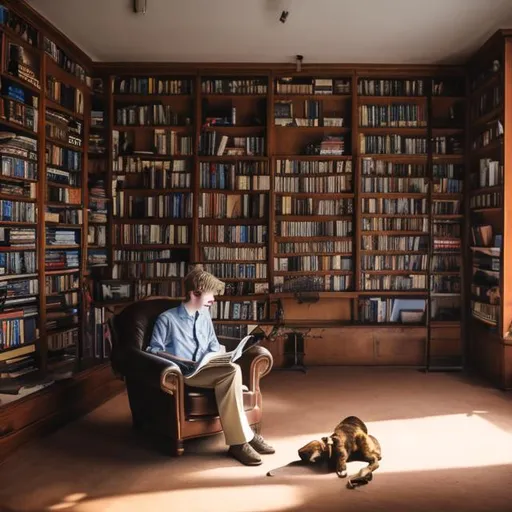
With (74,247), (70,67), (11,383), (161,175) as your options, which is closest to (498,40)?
(161,175)

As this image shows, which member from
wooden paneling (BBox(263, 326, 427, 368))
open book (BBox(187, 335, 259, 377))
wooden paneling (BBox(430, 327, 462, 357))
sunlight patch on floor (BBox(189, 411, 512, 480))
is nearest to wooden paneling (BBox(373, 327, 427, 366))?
wooden paneling (BBox(263, 326, 427, 368))

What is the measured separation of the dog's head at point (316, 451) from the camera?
3.71 metres

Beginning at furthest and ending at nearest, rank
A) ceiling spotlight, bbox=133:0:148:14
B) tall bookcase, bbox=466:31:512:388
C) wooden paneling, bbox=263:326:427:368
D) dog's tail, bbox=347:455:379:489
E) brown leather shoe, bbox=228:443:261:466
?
wooden paneling, bbox=263:326:427:368, tall bookcase, bbox=466:31:512:388, ceiling spotlight, bbox=133:0:148:14, brown leather shoe, bbox=228:443:261:466, dog's tail, bbox=347:455:379:489

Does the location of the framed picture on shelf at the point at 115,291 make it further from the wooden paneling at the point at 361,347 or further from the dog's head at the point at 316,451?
the dog's head at the point at 316,451

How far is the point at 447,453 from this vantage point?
3961 millimetres

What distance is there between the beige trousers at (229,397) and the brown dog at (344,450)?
383 millimetres

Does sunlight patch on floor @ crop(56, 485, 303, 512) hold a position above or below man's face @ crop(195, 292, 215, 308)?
below

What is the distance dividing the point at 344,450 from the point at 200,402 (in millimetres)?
927

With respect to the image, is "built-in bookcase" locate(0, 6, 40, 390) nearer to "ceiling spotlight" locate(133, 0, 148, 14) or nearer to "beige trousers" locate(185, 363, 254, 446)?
"ceiling spotlight" locate(133, 0, 148, 14)

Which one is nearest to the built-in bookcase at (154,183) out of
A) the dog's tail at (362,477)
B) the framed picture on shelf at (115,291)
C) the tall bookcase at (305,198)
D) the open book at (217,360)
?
the tall bookcase at (305,198)

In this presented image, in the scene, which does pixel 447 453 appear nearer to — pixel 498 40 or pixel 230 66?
pixel 498 40

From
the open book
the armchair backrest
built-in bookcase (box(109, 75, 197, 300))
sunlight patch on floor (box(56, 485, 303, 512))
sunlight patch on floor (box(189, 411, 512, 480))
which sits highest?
built-in bookcase (box(109, 75, 197, 300))

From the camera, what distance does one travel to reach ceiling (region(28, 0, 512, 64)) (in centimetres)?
516

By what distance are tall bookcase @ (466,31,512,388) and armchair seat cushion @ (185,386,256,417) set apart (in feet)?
9.80
